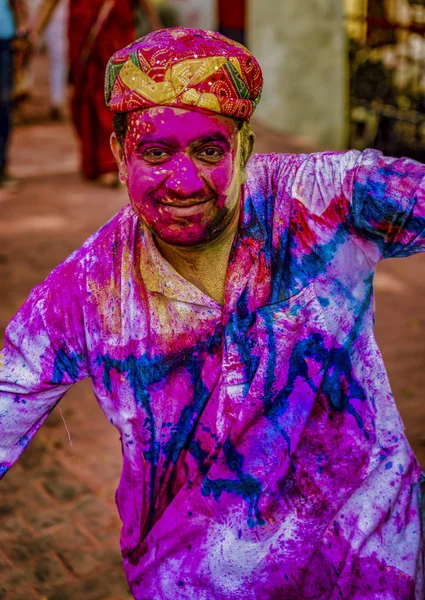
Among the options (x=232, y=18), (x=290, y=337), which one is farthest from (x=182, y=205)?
(x=232, y=18)

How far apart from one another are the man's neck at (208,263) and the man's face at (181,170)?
115 millimetres

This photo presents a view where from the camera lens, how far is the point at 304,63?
941cm

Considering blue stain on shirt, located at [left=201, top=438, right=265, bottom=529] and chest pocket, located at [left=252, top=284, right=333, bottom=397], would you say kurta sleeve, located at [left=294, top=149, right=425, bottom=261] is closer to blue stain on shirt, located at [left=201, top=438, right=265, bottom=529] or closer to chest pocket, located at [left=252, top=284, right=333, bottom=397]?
chest pocket, located at [left=252, top=284, right=333, bottom=397]

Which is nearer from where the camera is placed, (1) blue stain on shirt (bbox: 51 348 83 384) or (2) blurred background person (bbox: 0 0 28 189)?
(1) blue stain on shirt (bbox: 51 348 83 384)

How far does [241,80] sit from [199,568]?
119 cm

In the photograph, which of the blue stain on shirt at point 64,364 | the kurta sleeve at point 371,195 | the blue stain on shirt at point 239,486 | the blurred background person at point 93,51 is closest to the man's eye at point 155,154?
the kurta sleeve at point 371,195

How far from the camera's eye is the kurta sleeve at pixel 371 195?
2088 mm

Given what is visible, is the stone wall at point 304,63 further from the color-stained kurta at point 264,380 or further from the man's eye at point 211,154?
the man's eye at point 211,154

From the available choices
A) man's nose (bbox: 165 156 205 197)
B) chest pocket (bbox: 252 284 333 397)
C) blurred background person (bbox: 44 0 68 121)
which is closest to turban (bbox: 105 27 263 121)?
man's nose (bbox: 165 156 205 197)

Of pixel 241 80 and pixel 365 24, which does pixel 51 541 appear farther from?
pixel 365 24

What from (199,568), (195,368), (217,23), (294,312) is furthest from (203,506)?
(217,23)

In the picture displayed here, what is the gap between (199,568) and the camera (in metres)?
2.33

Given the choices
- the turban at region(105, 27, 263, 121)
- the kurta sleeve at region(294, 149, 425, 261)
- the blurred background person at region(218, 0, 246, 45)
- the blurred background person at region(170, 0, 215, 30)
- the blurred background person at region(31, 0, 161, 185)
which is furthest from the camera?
the blurred background person at region(170, 0, 215, 30)

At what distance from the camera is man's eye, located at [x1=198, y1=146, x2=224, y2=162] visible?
2.07 metres
